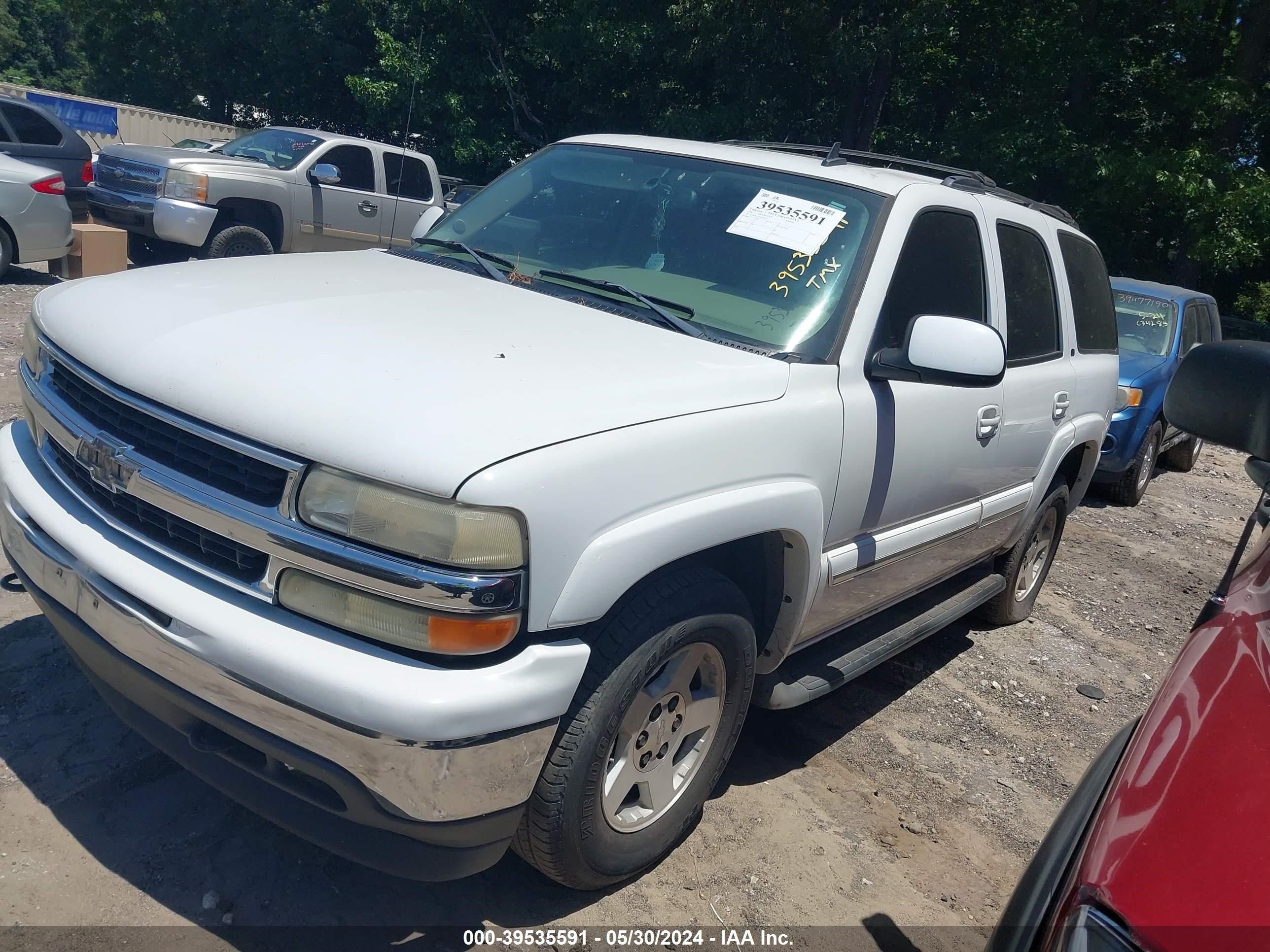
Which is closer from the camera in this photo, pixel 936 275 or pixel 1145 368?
pixel 936 275

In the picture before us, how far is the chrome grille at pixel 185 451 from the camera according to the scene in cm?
220

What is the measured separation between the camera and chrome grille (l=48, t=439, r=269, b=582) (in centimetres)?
222

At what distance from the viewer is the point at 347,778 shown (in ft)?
6.91

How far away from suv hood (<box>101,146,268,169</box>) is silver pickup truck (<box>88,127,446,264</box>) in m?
0.02

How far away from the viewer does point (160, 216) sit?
390 inches

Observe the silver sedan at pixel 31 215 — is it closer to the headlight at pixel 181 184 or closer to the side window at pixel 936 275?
the headlight at pixel 181 184

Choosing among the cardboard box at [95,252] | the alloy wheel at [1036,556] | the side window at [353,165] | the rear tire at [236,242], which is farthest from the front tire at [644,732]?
the side window at [353,165]

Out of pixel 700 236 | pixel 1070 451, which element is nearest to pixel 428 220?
pixel 700 236

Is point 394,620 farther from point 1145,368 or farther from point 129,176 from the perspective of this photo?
point 129,176

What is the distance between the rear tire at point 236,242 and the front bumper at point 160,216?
0.14 meters

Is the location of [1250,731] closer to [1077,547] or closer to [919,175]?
[919,175]

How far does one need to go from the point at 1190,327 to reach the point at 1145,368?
134 centimetres

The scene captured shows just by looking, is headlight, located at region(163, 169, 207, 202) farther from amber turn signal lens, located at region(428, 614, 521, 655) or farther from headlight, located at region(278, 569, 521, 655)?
amber turn signal lens, located at region(428, 614, 521, 655)

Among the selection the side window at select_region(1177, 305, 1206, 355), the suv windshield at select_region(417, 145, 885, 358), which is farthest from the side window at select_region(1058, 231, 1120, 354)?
the side window at select_region(1177, 305, 1206, 355)
